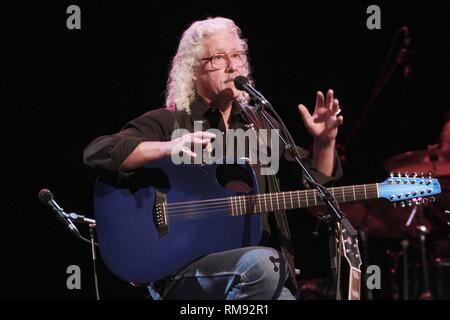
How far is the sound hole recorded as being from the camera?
3691 millimetres

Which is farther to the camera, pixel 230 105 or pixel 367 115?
pixel 367 115

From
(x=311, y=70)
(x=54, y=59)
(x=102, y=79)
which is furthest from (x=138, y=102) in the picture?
(x=311, y=70)

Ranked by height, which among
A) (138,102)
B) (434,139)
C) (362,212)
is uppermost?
(138,102)

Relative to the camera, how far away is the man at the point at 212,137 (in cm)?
322

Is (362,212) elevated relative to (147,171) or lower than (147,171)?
lower

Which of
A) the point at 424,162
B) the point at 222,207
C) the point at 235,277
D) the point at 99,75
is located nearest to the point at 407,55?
the point at 424,162

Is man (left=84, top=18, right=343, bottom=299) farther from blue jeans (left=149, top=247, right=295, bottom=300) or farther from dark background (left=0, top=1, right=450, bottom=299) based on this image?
dark background (left=0, top=1, right=450, bottom=299)

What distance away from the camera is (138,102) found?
17.6 feet

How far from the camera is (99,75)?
5246 mm

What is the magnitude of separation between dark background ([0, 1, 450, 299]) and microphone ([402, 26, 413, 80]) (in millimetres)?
151

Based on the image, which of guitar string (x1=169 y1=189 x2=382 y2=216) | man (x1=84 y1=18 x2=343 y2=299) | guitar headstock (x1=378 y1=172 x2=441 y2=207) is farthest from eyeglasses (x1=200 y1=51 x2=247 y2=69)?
guitar headstock (x1=378 y1=172 x2=441 y2=207)

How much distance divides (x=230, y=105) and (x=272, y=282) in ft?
4.03
